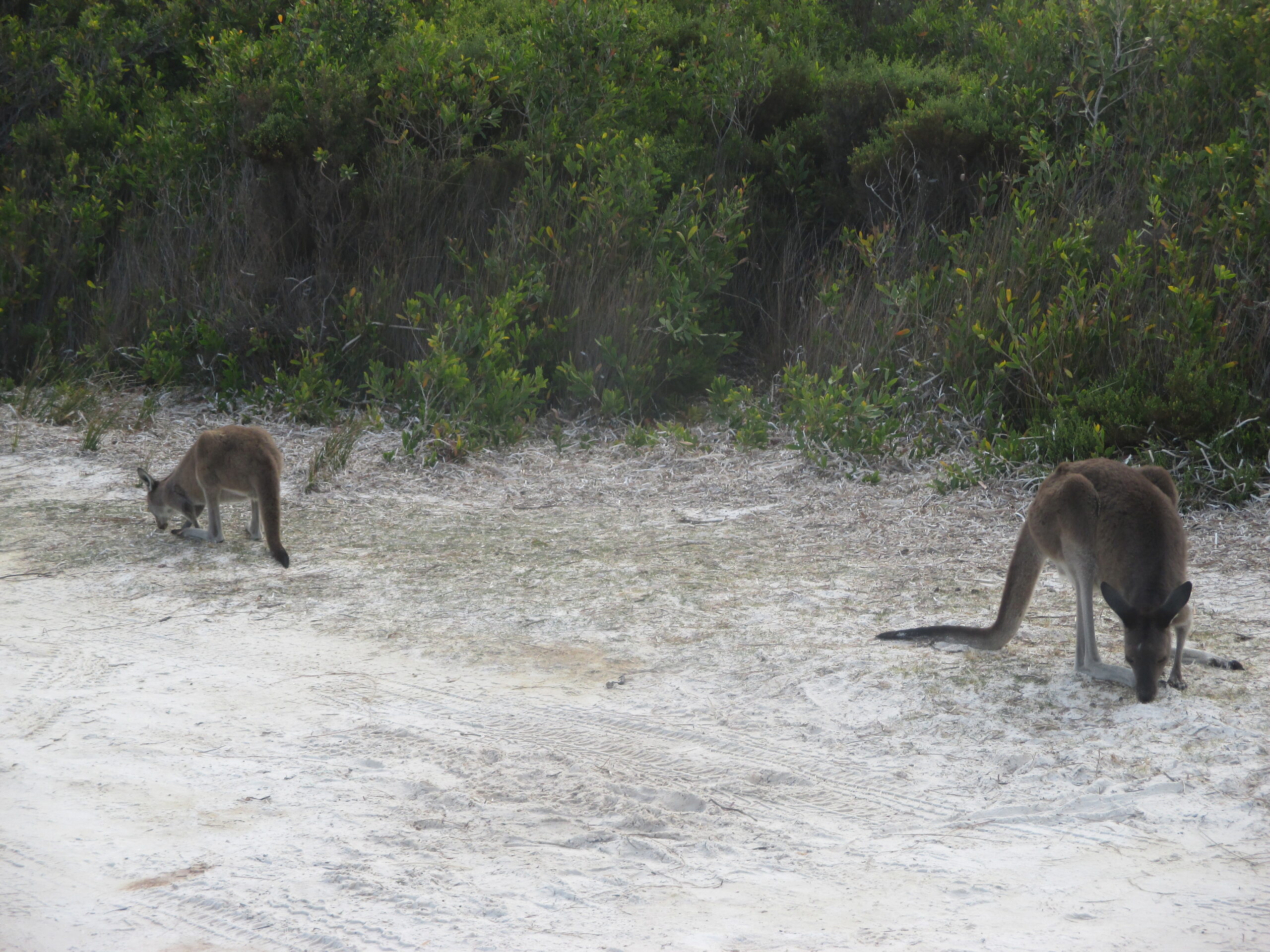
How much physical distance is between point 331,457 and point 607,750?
480 centimetres

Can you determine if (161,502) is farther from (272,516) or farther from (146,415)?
(146,415)

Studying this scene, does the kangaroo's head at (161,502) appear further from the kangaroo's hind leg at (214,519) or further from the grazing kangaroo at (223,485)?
the kangaroo's hind leg at (214,519)

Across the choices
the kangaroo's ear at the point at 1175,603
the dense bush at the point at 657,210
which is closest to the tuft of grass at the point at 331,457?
the dense bush at the point at 657,210

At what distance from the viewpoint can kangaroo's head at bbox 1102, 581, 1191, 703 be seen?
4.18m

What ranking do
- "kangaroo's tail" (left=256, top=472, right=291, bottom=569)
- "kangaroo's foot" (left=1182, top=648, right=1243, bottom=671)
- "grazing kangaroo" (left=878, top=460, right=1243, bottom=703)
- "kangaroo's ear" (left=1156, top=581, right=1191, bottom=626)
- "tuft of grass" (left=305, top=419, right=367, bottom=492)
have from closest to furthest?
"kangaroo's ear" (left=1156, top=581, right=1191, bottom=626) < "grazing kangaroo" (left=878, top=460, right=1243, bottom=703) < "kangaroo's foot" (left=1182, top=648, right=1243, bottom=671) < "kangaroo's tail" (left=256, top=472, right=291, bottom=569) < "tuft of grass" (left=305, top=419, right=367, bottom=492)

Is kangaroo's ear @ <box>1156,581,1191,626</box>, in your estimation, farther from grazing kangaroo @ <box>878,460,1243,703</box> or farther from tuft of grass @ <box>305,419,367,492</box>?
tuft of grass @ <box>305,419,367,492</box>

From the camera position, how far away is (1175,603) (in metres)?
4.16

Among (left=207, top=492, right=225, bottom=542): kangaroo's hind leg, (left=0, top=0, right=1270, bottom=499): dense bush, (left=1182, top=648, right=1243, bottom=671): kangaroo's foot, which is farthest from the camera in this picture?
(left=0, top=0, right=1270, bottom=499): dense bush

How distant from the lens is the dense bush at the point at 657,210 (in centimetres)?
823

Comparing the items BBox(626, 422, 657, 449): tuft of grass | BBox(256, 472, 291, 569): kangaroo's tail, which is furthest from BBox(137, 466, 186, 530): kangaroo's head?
BBox(626, 422, 657, 449): tuft of grass

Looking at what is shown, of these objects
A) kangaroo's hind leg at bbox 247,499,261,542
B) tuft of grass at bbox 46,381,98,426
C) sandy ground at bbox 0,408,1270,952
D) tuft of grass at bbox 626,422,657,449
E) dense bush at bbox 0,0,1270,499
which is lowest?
sandy ground at bbox 0,408,1270,952

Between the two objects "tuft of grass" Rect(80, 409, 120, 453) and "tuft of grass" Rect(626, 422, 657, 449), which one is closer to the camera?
"tuft of grass" Rect(80, 409, 120, 453)

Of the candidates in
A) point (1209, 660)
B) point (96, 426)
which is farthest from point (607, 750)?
point (96, 426)

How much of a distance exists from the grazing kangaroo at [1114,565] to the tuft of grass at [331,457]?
15.3 ft
